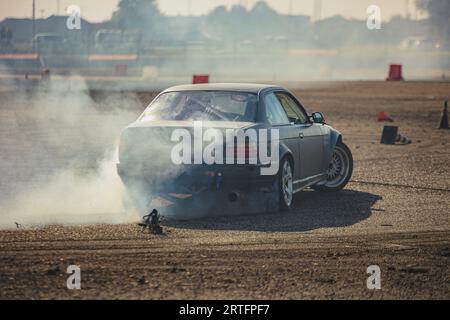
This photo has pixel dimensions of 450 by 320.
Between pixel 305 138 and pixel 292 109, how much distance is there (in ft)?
1.46

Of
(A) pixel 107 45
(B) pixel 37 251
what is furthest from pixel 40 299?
(A) pixel 107 45

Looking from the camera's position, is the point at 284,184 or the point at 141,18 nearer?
the point at 284,184

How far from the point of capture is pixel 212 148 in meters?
9.68

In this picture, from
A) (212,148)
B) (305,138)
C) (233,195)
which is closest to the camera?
(212,148)

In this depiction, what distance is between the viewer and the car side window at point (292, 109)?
37.2 ft

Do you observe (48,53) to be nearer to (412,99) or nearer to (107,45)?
(107,45)

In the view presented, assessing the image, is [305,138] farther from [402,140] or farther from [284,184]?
[402,140]

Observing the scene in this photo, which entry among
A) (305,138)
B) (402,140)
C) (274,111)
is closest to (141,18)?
(402,140)

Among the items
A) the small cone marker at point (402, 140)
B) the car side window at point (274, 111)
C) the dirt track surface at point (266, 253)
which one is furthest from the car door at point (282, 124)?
the small cone marker at point (402, 140)

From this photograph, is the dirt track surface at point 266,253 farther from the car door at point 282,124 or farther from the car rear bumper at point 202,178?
the car door at point 282,124

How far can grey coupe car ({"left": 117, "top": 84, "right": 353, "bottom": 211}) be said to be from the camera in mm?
9711

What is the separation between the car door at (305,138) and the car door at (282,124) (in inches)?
4.4

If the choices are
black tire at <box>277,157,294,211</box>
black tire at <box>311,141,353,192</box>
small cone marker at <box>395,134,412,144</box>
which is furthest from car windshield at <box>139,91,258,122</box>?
small cone marker at <box>395,134,412,144</box>

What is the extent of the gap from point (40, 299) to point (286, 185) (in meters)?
4.68
